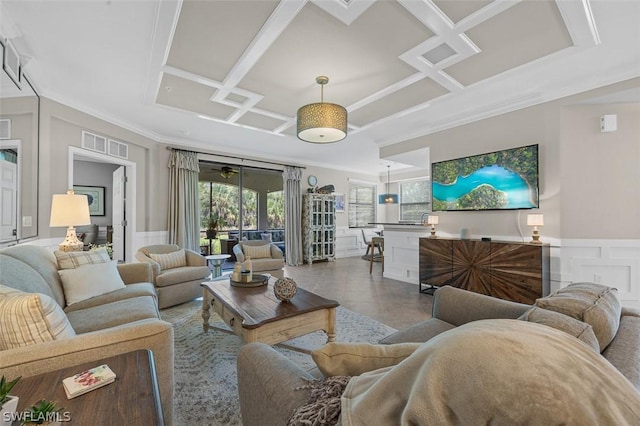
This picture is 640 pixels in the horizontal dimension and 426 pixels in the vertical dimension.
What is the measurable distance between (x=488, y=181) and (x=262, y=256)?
3666 mm

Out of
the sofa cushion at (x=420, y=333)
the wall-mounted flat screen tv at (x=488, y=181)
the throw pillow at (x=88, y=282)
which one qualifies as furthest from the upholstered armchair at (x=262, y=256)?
the sofa cushion at (x=420, y=333)

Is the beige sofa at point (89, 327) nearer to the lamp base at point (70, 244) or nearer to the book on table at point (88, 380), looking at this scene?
the book on table at point (88, 380)

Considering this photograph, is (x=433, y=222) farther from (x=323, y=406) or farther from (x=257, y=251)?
(x=323, y=406)

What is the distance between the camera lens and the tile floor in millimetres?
3205

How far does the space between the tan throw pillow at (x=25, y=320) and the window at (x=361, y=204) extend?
7.37 m

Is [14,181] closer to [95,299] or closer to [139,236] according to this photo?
[95,299]

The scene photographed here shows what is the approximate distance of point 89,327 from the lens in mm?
1721

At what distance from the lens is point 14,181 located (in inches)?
106

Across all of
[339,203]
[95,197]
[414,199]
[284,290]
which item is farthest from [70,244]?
[414,199]

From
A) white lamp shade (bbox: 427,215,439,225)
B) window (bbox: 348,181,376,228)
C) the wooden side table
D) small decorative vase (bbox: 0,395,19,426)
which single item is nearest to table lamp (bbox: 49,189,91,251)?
the wooden side table

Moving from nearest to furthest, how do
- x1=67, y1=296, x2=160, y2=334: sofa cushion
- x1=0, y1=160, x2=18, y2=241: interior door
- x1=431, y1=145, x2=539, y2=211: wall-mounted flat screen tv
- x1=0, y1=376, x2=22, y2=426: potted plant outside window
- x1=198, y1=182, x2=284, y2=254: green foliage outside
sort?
x1=0, y1=376, x2=22, y2=426: potted plant outside window → x1=67, y1=296, x2=160, y2=334: sofa cushion → x1=0, y1=160, x2=18, y2=241: interior door → x1=431, y1=145, x2=539, y2=211: wall-mounted flat screen tv → x1=198, y1=182, x2=284, y2=254: green foliage outside

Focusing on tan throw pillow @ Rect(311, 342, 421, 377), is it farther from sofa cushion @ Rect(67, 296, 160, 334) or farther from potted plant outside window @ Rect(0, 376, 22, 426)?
sofa cushion @ Rect(67, 296, 160, 334)

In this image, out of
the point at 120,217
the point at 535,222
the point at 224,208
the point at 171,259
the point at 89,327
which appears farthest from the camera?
the point at 224,208

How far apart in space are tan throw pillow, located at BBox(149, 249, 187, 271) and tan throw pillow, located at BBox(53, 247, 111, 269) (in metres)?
1.10
